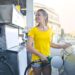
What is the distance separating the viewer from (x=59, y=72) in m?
1.42

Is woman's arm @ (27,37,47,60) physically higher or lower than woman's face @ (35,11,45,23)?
lower

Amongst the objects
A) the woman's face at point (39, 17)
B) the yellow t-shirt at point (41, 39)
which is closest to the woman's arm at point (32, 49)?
the yellow t-shirt at point (41, 39)

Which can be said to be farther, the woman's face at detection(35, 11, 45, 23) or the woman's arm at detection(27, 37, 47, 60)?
the woman's face at detection(35, 11, 45, 23)

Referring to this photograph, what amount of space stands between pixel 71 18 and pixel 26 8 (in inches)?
50.9

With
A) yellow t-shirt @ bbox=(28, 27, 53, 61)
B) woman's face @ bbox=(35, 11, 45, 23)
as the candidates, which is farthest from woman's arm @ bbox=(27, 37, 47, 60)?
woman's face @ bbox=(35, 11, 45, 23)

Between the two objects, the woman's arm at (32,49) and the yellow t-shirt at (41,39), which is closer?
the woman's arm at (32,49)

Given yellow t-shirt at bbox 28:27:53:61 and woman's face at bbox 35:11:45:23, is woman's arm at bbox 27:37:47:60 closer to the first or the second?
yellow t-shirt at bbox 28:27:53:61

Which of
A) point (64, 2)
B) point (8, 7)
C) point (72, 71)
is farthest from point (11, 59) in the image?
point (72, 71)

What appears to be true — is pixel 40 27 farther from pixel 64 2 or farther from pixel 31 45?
pixel 64 2

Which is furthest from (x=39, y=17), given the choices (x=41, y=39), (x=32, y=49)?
(x=32, y=49)

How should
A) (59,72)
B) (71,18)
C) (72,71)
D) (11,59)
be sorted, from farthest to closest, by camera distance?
(71,18) < (11,59) < (59,72) < (72,71)

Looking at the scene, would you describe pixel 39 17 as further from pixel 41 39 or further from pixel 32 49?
pixel 32 49

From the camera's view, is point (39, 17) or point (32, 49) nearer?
point (32, 49)

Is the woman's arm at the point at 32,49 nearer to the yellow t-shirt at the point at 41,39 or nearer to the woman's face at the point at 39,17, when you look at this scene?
the yellow t-shirt at the point at 41,39
